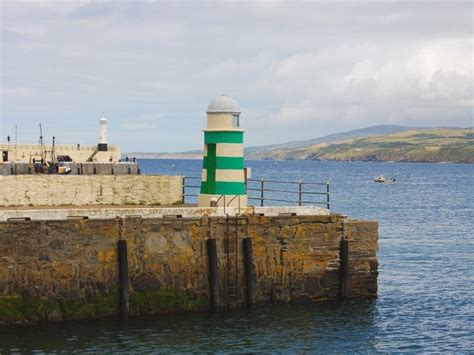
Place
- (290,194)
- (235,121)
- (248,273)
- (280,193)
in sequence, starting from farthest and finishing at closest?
(280,193), (290,194), (235,121), (248,273)

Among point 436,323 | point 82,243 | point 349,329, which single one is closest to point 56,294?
point 82,243

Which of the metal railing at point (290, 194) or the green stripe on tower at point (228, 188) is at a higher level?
the green stripe on tower at point (228, 188)

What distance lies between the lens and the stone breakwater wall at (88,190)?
29.6 meters

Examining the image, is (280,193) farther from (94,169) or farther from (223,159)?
(223,159)

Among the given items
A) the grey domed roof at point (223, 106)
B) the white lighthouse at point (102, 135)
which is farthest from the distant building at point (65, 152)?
the grey domed roof at point (223, 106)

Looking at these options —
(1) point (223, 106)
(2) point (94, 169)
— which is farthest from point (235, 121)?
(2) point (94, 169)

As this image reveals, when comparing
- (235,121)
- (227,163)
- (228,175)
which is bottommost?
(228,175)

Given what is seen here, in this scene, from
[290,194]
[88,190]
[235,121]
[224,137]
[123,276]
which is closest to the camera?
[123,276]

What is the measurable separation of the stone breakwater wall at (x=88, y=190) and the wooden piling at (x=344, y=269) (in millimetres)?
6946

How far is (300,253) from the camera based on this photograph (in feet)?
89.1

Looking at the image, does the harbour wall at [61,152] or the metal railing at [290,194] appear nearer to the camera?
the metal railing at [290,194]

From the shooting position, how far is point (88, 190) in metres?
30.6

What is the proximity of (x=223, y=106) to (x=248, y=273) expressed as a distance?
5860 mm

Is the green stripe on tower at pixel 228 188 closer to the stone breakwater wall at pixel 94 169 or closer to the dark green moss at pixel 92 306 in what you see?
the dark green moss at pixel 92 306
